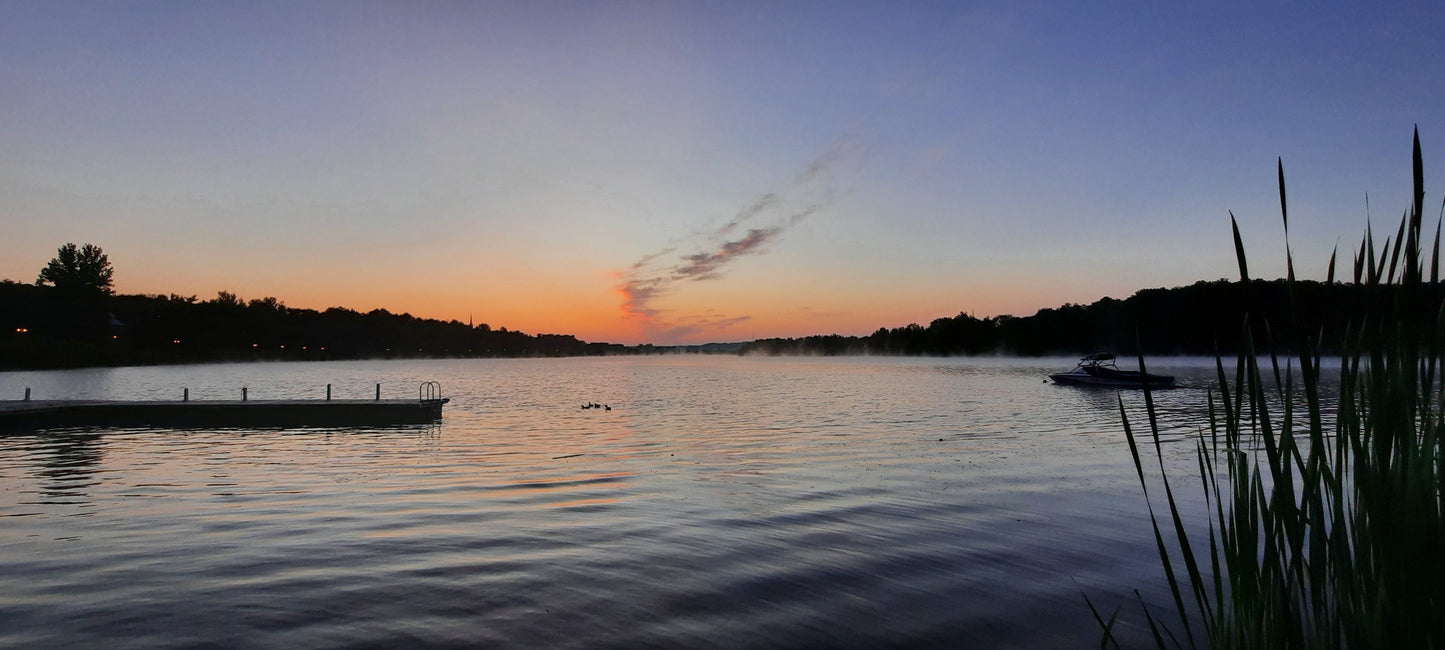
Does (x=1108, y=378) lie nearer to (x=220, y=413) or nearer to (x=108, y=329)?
(x=220, y=413)

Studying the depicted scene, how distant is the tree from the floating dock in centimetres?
14566

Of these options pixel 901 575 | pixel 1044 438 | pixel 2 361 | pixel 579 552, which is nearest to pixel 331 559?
pixel 579 552

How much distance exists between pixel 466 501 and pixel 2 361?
142m

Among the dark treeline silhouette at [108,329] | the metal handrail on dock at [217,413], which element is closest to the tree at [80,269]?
the dark treeline silhouette at [108,329]

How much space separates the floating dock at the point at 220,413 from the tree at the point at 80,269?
146m

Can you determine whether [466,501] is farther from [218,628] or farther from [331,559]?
[218,628]

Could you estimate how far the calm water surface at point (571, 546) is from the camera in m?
7.85

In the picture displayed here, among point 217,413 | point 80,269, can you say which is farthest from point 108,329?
point 217,413

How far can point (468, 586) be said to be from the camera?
912 centimetres

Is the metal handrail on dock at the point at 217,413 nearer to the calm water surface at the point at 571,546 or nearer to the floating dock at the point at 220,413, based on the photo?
the floating dock at the point at 220,413

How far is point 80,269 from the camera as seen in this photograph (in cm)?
15712

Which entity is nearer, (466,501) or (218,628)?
(218,628)

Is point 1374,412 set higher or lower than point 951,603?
higher

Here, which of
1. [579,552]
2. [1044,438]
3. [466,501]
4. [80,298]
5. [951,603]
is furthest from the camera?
[80,298]
